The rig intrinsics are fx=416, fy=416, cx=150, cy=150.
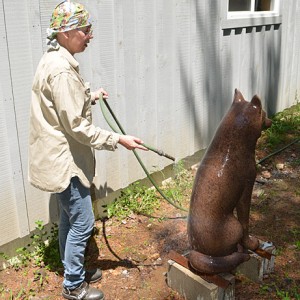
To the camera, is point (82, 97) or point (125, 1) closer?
point (82, 97)

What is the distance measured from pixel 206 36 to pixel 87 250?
313 cm

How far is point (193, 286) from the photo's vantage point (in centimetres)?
304

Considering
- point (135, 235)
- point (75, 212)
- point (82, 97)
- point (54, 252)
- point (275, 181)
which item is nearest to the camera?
point (82, 97)

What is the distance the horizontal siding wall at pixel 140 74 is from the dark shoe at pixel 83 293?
755 mm

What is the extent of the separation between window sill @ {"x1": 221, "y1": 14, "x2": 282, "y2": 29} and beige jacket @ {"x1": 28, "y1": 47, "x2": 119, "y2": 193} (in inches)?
135

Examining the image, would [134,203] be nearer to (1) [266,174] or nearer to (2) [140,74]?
(2) [140,74]

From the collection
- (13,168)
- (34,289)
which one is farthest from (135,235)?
(13,168)

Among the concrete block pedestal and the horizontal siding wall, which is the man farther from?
the concrete block pedestal

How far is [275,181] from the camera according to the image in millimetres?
5316

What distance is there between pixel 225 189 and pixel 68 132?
1.13 m

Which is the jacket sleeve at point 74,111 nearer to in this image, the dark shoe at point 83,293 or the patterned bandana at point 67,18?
the patterned bandana at point 67,18

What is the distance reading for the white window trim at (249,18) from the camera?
5.66 metres

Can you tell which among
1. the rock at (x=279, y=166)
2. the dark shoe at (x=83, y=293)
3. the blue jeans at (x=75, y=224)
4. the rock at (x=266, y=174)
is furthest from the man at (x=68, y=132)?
the rock at (x=279, y=166)

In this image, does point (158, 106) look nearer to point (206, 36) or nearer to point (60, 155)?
point (206, 36)
